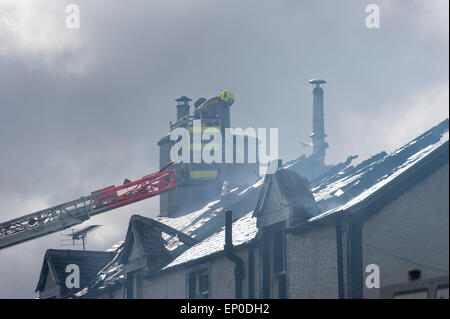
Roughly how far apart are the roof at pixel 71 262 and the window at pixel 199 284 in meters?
9.79

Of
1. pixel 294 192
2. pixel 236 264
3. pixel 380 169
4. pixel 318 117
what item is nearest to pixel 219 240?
pixel 236 264

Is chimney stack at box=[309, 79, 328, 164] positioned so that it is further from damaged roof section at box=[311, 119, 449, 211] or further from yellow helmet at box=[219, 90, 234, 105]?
damaged roof section at box=[311, 119, 449, 211]

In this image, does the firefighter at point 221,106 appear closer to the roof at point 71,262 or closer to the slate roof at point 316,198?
the slate roof at point 316,198

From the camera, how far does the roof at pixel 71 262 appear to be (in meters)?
34.5

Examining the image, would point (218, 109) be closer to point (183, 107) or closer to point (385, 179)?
point (183, 107)

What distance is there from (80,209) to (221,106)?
32.7 feet

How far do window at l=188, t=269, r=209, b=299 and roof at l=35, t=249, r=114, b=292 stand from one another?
979 centimetres

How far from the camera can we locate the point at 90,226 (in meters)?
36.4

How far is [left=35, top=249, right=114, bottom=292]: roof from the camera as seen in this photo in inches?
1359

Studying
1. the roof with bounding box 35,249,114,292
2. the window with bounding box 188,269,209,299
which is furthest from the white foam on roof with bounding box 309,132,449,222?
the roof with bounding box 35,249,114,292

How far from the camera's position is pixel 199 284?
83.7ft

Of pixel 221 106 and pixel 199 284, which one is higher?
pixel 221 106

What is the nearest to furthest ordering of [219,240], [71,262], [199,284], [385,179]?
[385,179]
[199,284]
[219,240]
[71,262]
